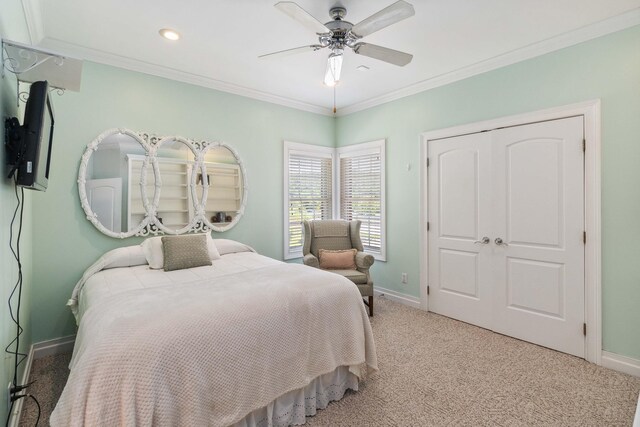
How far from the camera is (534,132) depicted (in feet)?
9.58

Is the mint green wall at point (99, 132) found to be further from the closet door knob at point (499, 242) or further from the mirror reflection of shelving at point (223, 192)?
the closet door knob at point (499, 242)

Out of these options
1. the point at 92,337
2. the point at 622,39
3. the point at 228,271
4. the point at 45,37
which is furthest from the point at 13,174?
Result: the point at 622,39

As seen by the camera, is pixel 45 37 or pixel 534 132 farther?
pixel 534 132

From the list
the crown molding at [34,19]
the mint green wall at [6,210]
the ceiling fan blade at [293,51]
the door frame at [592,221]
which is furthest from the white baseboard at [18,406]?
the door frame at [592,221]

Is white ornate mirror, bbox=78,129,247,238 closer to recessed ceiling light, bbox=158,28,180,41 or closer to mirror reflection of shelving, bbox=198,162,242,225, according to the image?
mirror reflection of shelving, bbox=198,162,242,225

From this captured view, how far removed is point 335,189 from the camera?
16.5ft

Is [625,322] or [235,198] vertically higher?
[235,198]

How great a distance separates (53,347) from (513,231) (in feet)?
14.7

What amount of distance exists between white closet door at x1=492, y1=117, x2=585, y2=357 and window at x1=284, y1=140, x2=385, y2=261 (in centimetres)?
155

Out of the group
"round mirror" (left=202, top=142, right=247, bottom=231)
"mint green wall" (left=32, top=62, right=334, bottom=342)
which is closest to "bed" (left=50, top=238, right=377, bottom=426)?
"mint green wall" (left=32, top=62, right=334, bottom=342)

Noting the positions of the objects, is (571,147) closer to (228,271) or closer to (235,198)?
(228,271)

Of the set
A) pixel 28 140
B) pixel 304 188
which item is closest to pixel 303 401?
pixel 28 140

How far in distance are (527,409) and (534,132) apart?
234 centimetres

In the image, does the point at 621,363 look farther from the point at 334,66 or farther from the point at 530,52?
the point at 334,66
